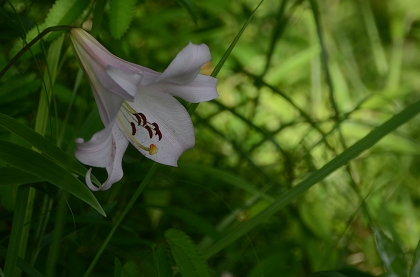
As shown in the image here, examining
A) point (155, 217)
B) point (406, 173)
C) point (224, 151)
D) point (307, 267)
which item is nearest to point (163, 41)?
point (224, 151)

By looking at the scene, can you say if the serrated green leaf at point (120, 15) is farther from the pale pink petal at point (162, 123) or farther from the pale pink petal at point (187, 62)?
the pale pink petal at point (187, 62)

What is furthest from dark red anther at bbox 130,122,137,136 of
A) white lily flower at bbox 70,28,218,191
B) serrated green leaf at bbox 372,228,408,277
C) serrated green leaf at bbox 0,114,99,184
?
serrated green leaf at bbox 372,228,408,277

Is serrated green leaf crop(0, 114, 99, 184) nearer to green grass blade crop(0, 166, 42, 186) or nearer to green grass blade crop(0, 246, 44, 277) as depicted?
green grass blade crop(0, 166, 42, 186)

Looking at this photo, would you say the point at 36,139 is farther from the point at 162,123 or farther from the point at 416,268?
the point at 416,268

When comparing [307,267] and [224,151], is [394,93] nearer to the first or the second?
[224,151]

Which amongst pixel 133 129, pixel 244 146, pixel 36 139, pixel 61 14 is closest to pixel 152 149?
pixel 133 129

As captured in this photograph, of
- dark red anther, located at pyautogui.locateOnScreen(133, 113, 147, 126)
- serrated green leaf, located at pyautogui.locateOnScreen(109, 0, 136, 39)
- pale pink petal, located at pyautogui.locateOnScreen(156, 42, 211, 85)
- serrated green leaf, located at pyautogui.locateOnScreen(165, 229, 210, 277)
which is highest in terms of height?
serrated green leaf, located at pyautogui.locateOnScreen(109, 0, 136, 39)

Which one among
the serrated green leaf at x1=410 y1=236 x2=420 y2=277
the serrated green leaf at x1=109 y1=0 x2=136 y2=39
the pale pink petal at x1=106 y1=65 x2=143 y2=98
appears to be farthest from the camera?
the serrated green leaf at x1=109 y1=0 x2=136 y2=39
